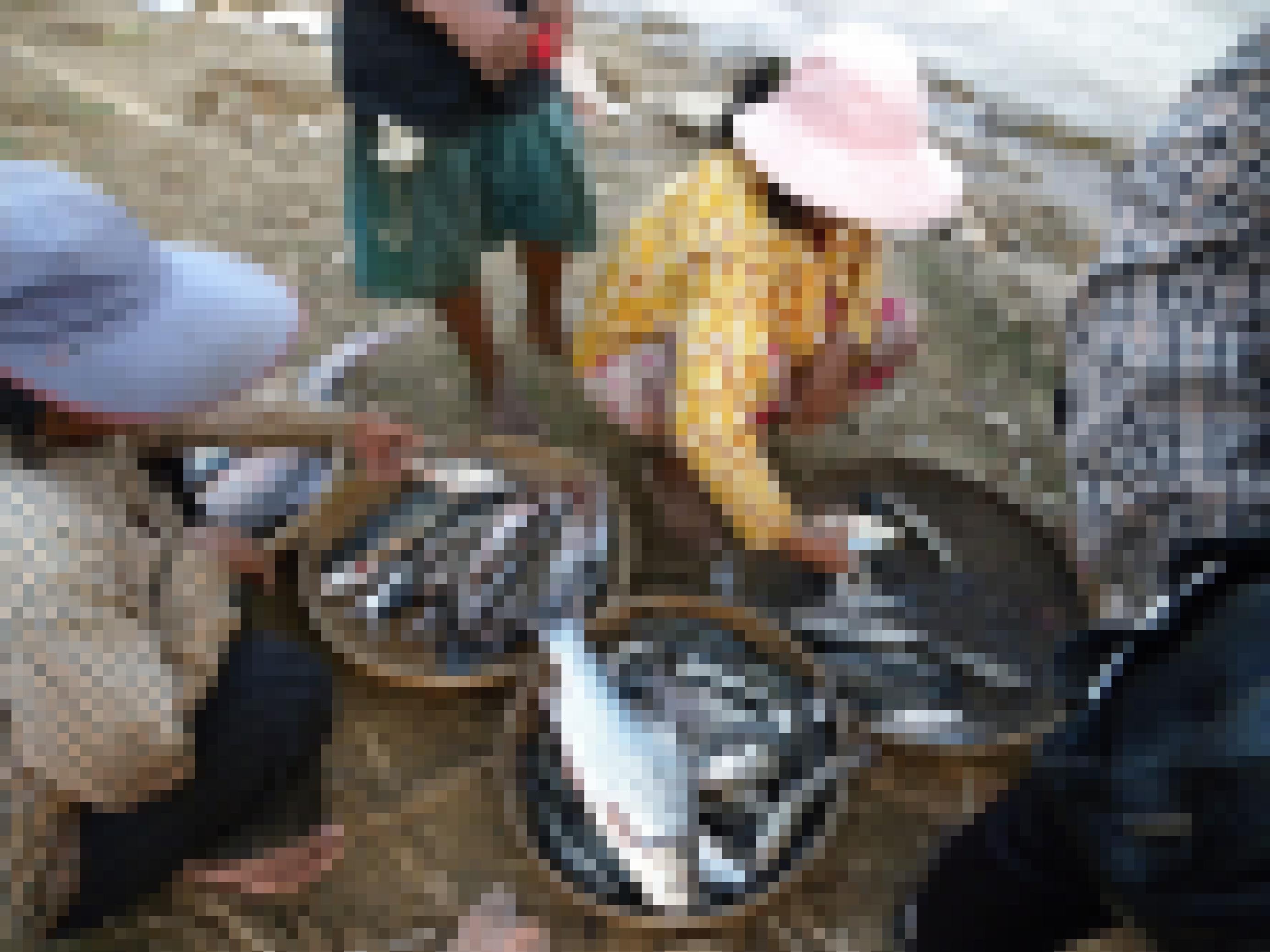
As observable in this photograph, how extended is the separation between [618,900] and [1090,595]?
79 cm

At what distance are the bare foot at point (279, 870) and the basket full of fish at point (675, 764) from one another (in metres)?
0.26

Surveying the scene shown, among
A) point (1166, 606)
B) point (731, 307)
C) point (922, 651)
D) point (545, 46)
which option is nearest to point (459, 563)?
point (731, 307)

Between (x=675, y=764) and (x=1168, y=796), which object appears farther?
(x=675, y=764)

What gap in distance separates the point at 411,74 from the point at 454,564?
2.35 ft

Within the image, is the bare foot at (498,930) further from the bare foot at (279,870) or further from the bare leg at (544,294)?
the bare leg at (544,294)

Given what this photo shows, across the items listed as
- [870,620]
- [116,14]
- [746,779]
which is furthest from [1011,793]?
[116,14]

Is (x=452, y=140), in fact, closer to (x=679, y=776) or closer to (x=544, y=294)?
(x=544, y=294)

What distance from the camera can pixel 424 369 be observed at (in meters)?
1.96

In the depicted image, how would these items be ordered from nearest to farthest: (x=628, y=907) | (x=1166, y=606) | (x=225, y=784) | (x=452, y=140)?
(x=1166, y=606)
(x=225, y=784)
(x=628, y=907)
(x=452, y=140)

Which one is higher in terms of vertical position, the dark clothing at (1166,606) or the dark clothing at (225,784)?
the dark clothing at (1166,606)

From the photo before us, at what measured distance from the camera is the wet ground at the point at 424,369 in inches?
51.5

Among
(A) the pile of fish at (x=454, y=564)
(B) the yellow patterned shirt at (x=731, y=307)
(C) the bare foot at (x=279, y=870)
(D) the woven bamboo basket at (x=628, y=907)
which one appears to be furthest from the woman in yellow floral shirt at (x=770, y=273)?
(C) the bare foot at (x=279, y=870)

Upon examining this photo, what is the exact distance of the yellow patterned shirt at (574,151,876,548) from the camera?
1257 millimetres

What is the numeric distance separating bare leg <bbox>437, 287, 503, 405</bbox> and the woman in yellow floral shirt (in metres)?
0.34
